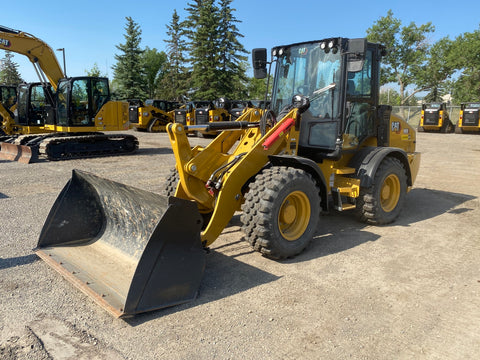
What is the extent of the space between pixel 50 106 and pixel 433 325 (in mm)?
14623

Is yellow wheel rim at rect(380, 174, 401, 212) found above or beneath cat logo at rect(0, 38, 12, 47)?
beneath

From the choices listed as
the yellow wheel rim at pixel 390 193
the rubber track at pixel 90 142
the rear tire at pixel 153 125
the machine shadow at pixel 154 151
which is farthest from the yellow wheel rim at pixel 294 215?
the rear tire at pixel 153 125

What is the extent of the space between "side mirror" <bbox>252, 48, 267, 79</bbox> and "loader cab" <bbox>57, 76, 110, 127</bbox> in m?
9.82

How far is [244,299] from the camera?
12.2 ft

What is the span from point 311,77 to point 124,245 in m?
3.38

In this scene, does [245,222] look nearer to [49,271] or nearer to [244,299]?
[244,299]

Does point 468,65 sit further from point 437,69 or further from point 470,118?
point 470,118

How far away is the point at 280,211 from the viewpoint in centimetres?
462

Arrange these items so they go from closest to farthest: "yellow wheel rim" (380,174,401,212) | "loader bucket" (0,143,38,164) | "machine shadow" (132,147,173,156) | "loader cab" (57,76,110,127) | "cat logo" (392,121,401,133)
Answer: "yellow wheel rim" (380,174,401,212) < "cat logo" (392,121,401,133) < "loader bucket" (0,143,38,164) < "loader cab" (57,76,110,127) < "machine shadow" (132,147,173,156)

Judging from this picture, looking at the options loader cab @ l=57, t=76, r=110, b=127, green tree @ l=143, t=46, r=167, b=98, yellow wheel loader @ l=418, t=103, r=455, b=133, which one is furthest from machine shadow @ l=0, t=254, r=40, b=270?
green tree @ l=143, t=46, r=167, b=98

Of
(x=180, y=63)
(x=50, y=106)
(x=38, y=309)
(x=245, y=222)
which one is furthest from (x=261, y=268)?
(x=180, y=63)

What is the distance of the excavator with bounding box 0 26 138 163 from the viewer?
43.8ft

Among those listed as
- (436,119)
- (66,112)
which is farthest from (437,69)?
(66,112)

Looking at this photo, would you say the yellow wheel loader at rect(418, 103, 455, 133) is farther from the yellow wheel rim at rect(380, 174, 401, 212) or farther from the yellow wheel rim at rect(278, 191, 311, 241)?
the yellow wheel rim at rect(278, 191, 311, 241)
